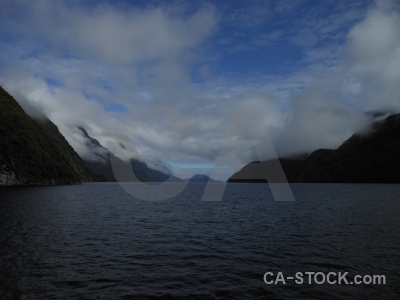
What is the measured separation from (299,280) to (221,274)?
6.35m

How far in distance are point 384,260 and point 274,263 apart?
442 inches

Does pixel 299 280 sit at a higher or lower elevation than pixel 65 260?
higher

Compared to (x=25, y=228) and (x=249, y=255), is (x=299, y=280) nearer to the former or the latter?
(x=249, y=255)

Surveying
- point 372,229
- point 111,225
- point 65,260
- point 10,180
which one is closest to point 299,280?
Answer: point 65,260

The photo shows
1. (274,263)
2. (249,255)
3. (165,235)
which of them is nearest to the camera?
(274,263)

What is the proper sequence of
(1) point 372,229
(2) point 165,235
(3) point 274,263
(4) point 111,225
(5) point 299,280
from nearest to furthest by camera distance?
1. (5) point 299,280
2. (3) point 274,263
3. (2) point 165,235
4. (1) point 372,229
5. (4) point 111,225

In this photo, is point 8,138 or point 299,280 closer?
point 299,280

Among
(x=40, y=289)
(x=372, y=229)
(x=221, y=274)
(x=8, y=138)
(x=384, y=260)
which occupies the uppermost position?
(x=8, y=138)

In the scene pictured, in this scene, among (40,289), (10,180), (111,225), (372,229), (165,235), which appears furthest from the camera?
(10,180)

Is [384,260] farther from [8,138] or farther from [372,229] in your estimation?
[8,138]

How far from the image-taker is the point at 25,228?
138 feet

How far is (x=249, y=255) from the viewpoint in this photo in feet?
98.7

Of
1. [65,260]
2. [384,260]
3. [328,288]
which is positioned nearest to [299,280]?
[328,288]

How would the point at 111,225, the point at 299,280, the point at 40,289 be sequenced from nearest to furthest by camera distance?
the point at 40,289, the point at 299,280, the point at 111,225
